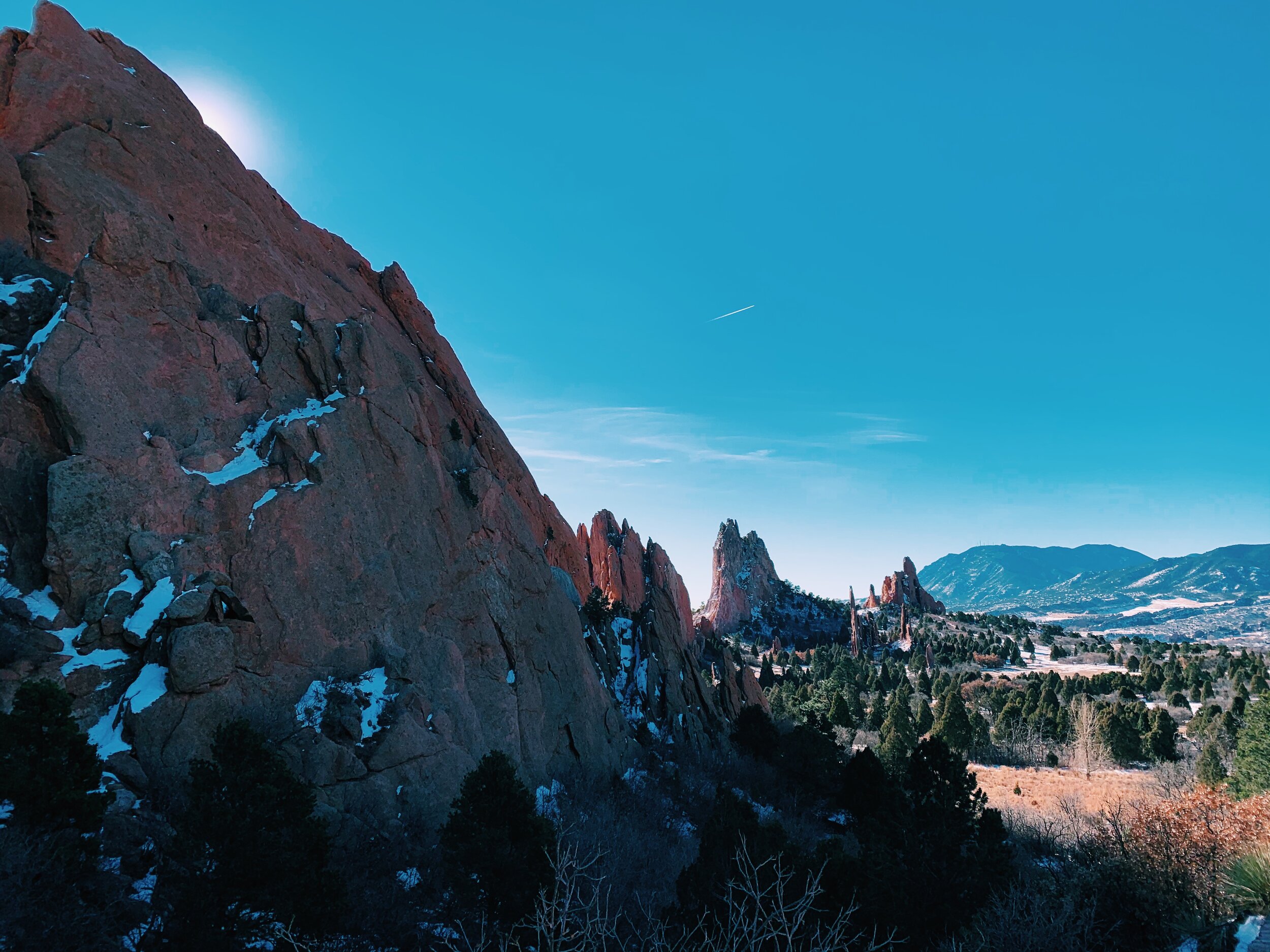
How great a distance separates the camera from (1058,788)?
57375 millimetres

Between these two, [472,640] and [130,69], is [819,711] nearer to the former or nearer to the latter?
[472,640]

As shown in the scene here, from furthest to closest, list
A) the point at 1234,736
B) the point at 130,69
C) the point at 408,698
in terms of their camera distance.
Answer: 1. the point at 1234,736
2. the point at 130,69
3. the point at 408,698

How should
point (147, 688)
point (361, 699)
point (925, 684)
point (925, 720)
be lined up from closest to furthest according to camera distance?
point (147, 688), point (361, 699), point (925, 720), point (925, 684)

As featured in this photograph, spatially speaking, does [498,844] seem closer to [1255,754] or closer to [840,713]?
[1255,754]

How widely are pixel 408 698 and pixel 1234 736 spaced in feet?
262

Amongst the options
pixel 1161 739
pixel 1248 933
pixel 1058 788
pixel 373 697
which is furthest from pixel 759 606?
pixel 1248 933

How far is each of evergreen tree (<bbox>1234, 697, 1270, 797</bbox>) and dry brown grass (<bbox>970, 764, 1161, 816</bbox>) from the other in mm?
4949

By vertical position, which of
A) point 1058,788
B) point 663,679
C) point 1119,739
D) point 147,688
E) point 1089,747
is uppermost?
point 147,688

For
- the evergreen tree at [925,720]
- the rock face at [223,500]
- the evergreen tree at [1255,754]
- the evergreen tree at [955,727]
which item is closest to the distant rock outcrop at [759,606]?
the evergreen tree at [925,720]

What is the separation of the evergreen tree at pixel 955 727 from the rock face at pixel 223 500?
42476 mm

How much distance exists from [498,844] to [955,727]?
209 feet

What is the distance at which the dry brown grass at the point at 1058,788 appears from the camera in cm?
4844

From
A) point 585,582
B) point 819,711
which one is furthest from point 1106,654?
point 585,582

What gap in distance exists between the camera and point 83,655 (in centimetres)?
2020
